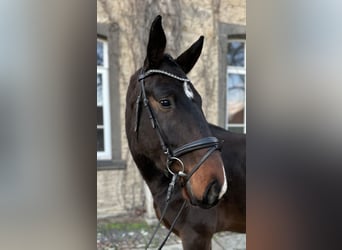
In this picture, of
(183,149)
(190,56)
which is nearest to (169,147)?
(183,149)

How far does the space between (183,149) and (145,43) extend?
0.31 meters

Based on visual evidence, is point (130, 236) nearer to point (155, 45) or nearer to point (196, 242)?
point (196, 242)

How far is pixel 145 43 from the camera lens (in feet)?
2.94

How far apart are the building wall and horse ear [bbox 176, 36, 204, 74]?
0.01m

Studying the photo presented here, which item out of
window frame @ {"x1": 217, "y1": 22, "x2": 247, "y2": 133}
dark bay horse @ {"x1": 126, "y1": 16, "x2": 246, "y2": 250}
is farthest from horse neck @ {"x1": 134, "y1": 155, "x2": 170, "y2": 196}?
window frame @ {"x1": 217, "y1": 22, "x2": 247, "y2": 133}

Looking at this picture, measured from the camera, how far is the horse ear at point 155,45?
33.6 inches

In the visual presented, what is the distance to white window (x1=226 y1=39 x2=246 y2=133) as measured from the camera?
3.19ft

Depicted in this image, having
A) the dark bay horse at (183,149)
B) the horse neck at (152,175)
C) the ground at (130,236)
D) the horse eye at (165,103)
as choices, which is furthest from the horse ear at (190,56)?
the ground at (130,236)

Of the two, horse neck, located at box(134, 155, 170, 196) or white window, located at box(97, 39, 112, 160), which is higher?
white window, located at box(97, 39, 112, 160)

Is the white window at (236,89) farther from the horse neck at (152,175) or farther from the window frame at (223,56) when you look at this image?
the horse neck at (152,175)

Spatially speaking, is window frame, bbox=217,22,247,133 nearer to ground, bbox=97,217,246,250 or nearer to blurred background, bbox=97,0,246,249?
blurred background, bbox=97,0,246,249
